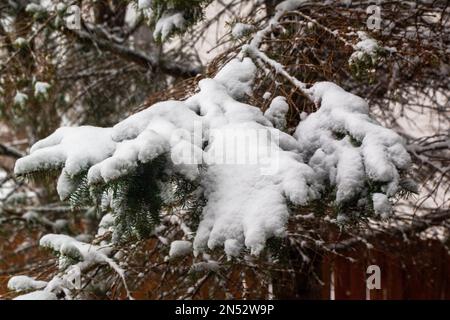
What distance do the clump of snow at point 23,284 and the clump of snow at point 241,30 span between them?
1754mm

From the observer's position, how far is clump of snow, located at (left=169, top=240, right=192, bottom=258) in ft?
10.9

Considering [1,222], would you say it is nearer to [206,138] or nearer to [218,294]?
[218,294]

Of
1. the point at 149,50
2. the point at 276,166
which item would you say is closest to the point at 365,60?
the point at 276,166

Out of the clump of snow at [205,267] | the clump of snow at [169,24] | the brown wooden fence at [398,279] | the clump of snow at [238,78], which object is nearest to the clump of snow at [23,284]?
the clump of snow at [205,267]

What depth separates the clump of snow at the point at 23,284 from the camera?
299cm

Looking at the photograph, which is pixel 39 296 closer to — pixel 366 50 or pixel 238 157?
pixel 238 157

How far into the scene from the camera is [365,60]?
2732 millimetres

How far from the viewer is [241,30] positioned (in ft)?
10.4

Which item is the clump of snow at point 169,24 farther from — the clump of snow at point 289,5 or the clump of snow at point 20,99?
the clump of snow at point 20,99

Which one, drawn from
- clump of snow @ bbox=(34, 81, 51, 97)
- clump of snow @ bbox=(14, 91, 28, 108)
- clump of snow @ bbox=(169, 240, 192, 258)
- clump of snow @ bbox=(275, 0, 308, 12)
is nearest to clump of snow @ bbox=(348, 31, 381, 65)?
clump of snow @ bbox=(275, 0, 308, 12)

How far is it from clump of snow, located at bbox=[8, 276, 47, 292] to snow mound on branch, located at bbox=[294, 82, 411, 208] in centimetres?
166

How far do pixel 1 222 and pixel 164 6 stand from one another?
329 cm

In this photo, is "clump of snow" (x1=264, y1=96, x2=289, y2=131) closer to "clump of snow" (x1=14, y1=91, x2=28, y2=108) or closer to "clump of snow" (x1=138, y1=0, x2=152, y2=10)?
"clump of snow" (x1=138, y1=0, x2=152, y2=10)

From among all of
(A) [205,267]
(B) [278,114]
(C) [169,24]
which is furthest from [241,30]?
(A) [205,267]
